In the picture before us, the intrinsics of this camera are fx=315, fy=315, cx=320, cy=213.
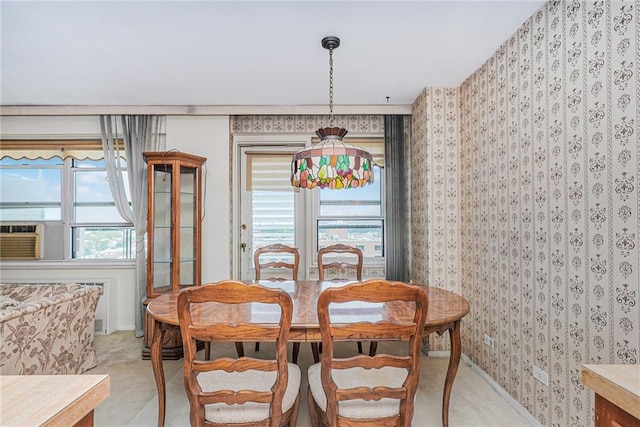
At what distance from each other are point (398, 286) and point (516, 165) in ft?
4.59

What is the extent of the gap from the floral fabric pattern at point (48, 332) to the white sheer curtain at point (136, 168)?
0.71m

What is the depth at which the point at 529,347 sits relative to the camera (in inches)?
76.3

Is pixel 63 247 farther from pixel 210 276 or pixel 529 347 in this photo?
pixel 529 347

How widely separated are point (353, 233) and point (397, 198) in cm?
67

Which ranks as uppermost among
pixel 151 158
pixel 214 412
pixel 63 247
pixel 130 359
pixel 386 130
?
pixel 386 130

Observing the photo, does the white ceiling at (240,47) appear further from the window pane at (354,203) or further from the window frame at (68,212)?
the window pane at (354,203)

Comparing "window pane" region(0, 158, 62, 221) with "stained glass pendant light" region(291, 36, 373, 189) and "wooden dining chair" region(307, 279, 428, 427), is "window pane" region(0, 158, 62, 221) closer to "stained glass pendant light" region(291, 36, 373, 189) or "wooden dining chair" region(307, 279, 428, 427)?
"stained glass pendant light" region(291, 36, 373, 189)

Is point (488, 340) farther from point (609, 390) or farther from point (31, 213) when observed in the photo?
point (31, 213)

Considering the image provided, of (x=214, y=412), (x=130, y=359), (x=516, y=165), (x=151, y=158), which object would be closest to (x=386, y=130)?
(x=516, y=165)

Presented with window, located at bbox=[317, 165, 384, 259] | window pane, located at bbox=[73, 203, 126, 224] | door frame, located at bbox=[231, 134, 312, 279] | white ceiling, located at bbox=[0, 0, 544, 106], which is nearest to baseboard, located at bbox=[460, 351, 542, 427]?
window, located at bbox=[317, 165, 384, 259]

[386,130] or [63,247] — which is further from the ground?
[386,130]

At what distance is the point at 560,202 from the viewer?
1686mm

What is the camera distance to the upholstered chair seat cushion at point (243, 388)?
4.60 ft

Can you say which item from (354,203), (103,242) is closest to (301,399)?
(354,203)
